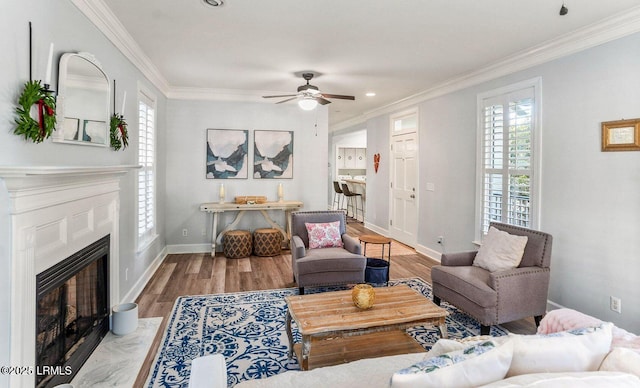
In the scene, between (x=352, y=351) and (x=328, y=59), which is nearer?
(x=352, y=351)

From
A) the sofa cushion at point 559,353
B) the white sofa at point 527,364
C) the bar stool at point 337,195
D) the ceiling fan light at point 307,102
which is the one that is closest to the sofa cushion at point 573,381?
the white sofa at point 527,364

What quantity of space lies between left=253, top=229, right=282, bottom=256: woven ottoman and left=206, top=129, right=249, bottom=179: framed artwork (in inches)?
40.9

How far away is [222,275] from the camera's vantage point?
15.0 ft

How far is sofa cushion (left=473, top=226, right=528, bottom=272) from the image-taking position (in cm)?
313

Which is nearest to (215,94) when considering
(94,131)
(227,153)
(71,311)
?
(227,153)

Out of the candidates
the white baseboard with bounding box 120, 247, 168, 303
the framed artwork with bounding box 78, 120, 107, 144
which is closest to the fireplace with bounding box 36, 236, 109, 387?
the white baseboard with bounding box 120, 247, 168, 303

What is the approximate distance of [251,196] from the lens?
18.9ft

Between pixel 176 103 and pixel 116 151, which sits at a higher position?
pixel 176 103

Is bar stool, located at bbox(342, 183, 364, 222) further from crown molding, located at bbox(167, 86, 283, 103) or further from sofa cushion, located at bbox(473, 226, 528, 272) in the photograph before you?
sofa cushion, located at bbox(473, 226, 528, 272)

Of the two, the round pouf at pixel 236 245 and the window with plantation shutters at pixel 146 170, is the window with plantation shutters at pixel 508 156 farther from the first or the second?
the window with plantation shutters at pixel 146 170

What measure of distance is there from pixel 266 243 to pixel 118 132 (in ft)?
9.30

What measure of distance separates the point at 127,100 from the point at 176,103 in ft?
6.82

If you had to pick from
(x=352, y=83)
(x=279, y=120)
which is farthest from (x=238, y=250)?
(x=352, y=83)

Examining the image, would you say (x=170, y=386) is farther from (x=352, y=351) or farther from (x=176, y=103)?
(x=176, y=103)
